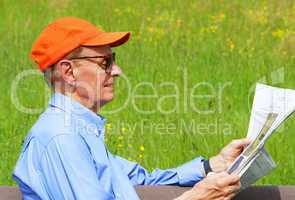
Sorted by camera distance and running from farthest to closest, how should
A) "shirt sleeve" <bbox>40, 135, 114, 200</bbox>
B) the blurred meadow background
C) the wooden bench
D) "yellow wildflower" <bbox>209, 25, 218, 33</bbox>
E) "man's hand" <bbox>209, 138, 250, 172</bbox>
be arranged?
"yellow wildflower" <bbox>209, 25, 218, 33</bbox>, the blurred meadow background, "man's hand" <bbox>209, 138, 250, 172</bbox>, the wooden bench, "shirt sleeve" <bbox>40, 135, 114, 200</bbox>

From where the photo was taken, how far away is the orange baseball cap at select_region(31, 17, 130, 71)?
10.8 ft

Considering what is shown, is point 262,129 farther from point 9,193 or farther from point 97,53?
point 9,193

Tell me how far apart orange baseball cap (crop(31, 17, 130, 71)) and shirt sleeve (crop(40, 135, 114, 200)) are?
0.29 m

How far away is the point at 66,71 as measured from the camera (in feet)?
10.8

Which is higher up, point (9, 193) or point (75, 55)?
point (75, 55)

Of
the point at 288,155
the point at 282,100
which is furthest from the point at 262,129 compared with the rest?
the point at 288,155

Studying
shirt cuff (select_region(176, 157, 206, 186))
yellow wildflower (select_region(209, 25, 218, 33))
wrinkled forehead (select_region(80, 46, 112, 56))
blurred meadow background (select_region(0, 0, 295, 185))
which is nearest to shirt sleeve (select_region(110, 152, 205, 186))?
shirt cuff (select_region(176, 157, 206, 186))

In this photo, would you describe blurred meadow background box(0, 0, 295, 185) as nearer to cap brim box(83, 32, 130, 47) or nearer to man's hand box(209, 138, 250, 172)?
man's hand box(209, 138, 250, 172)

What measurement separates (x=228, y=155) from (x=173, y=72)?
10.4ft

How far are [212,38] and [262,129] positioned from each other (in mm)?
4225

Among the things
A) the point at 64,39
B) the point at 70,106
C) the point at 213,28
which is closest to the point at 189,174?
the point at 70,106

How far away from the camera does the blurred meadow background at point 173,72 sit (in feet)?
19.2

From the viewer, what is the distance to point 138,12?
26.8ft

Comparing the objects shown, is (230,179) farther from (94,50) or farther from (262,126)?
(94,50)
